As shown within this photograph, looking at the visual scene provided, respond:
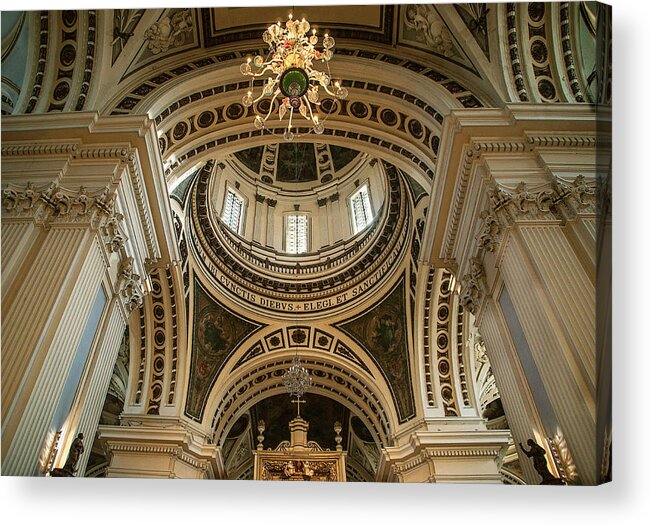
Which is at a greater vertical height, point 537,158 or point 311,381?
point 311,381

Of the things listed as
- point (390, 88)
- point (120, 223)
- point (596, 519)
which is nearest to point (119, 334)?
point (120, 223)

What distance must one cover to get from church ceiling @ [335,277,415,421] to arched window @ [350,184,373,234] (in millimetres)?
2309

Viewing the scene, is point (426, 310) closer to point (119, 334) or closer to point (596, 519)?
point (119, 334)

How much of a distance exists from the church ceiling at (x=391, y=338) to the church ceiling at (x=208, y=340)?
7.53 feet

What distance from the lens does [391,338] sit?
13.3 metres

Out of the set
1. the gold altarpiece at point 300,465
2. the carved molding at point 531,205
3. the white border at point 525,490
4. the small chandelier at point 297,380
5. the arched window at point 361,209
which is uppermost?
the arched window at point 361,209

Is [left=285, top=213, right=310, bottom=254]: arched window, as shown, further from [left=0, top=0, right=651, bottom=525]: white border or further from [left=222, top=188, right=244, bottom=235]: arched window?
[left=0, top=0, right=651, bottom=525]: white border

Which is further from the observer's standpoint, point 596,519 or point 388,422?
point 388,422

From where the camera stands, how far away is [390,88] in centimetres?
838

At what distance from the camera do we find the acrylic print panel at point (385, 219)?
18.3ft

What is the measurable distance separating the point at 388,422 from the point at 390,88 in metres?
7.19

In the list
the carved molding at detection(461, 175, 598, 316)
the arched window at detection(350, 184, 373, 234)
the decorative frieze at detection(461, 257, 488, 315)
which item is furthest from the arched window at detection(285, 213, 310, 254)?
the carved molding at detection(461, 175, 598, 316)

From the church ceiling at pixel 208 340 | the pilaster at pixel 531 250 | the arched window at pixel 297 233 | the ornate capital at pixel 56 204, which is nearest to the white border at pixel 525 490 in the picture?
the pilaster at pixel 531 250

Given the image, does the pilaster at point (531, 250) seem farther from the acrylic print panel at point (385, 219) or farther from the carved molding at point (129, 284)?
the carved molding at point (129, 284)
